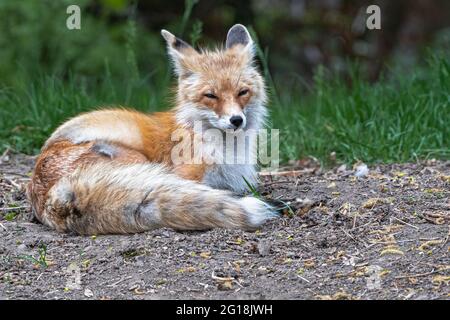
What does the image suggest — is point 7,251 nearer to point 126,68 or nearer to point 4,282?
point 4,282

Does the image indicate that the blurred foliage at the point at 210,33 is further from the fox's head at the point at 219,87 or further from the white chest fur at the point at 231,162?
the white chest fur at the point at 231,162

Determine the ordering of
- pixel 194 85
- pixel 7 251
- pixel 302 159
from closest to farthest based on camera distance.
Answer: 1. pixel 7 251
2. pixel 194 85
3. pixel 302 159

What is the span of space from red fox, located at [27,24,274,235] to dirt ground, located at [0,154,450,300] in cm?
12

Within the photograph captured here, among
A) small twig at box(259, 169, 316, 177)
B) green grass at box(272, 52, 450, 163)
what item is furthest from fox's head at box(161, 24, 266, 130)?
green grass at box(272, 52, 450, 163)

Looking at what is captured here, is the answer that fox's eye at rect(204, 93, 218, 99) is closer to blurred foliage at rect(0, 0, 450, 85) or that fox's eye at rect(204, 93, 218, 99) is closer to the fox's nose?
the fox's nose

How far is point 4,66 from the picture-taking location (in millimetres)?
10227

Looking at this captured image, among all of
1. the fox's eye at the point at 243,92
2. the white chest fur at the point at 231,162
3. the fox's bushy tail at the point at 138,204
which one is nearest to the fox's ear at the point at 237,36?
the fox's eye at the point at 243,92

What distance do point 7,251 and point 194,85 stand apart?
1.95 metres

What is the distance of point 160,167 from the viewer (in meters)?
5.53

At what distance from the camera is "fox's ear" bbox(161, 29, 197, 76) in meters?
6.30

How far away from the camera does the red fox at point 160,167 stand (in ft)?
16.7

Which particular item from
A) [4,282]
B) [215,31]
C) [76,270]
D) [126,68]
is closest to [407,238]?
[76,270]

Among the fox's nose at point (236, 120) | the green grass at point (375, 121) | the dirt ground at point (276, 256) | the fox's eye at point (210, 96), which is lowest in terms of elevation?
the dirt ground at point (276, 256)

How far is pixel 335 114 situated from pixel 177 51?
80.3 inches
